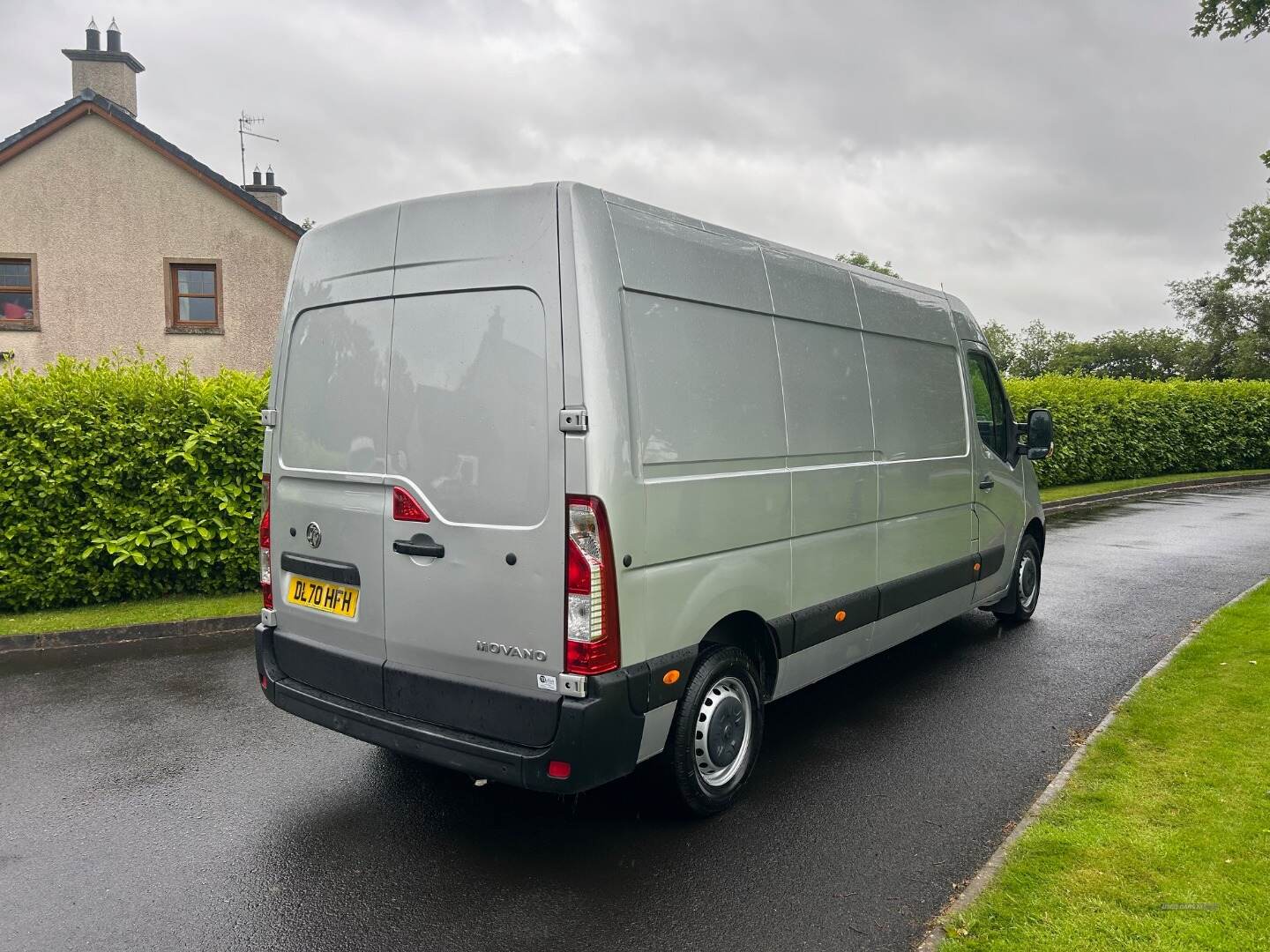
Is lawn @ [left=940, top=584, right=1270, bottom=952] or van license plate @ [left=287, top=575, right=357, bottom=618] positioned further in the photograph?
van license plate @ [left=287, top=575, right=357, bottom=618]

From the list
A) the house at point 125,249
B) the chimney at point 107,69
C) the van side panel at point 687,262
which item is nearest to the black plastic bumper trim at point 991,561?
the van side panel at point 687,262

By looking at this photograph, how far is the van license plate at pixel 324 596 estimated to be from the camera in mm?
4141

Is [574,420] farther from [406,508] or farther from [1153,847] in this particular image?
[1153,847]

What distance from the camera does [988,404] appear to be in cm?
697

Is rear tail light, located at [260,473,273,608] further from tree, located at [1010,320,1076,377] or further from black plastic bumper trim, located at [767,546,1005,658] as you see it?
tree, located at [1010,320,1076,377]

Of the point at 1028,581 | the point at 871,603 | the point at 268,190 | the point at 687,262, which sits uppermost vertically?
the point at 268,190

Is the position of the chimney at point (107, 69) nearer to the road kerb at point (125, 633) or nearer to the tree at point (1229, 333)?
the road kerb at point (125, 633)

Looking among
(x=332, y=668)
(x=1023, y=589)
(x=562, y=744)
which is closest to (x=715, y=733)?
(x=562, y=744)

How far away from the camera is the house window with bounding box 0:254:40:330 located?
65.2ft

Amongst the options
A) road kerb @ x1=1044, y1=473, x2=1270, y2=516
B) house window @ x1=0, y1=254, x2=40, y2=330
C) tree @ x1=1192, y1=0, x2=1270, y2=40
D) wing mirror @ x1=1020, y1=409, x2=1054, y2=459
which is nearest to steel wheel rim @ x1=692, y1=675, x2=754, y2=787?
wing mirror @ x1=1020, y1=409, x2=1054, y2=459

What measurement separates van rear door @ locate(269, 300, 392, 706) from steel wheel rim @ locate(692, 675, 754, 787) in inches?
54.6

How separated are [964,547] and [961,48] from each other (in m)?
9.67

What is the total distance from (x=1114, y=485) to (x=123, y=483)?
61.5 feet

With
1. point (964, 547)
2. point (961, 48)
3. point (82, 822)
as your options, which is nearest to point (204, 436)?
point (82, 822)
